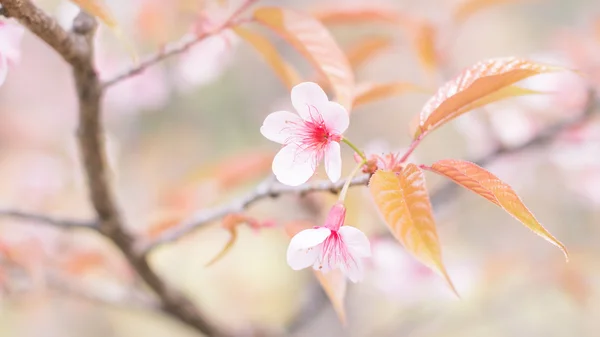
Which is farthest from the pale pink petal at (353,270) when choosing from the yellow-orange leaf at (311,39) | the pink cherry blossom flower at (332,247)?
the yellow-orange leaf at (311,39)

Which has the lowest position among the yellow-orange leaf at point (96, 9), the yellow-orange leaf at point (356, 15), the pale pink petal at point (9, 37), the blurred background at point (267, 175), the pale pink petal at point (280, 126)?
the blurred background at point (267, 175)

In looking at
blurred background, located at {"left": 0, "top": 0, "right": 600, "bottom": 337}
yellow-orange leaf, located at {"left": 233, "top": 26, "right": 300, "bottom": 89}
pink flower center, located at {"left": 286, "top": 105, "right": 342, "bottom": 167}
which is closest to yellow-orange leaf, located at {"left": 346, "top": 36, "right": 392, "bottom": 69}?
blurred background, located at {"left": 0, "top": 0, "right": 600, "bottom": 337}

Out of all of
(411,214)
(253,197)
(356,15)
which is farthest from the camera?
(356,15)

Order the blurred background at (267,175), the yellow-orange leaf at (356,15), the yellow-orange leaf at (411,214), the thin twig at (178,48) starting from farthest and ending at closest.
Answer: the blurred background at (267,175), the yellow-orange leaf at (356,15), the thin twig at (178,48), the yellow-orange leaf at (411,214)

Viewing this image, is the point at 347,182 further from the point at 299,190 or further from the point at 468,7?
the point at 468,7

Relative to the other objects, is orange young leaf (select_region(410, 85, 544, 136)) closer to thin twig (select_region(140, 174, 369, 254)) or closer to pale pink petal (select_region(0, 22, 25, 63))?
thin twig (select_region(140, 174, 369, 254))

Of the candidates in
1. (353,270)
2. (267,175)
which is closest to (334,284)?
(353,270)

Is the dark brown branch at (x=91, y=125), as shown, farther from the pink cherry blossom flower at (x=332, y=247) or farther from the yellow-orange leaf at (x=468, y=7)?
the yellow-orange leaf at (x=468, y=7)
